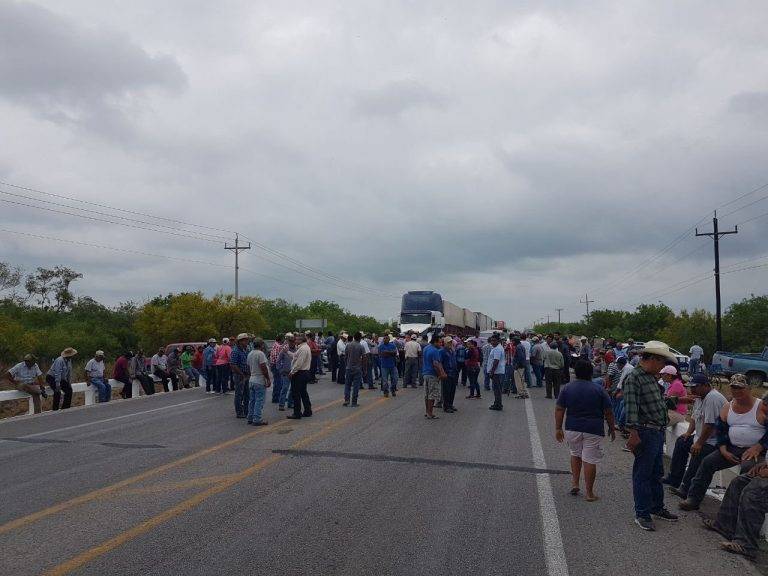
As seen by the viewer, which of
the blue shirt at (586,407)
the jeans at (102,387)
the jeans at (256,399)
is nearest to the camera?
the blue shirt at (586,407)

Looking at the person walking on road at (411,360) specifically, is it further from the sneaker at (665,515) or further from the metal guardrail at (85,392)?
the sneaker at (665,515)

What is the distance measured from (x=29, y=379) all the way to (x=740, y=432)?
16.4 meters

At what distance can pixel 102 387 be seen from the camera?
63.6 feet

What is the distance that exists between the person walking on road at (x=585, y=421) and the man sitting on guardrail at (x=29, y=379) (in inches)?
562

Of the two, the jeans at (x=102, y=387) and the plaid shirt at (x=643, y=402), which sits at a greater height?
the plaid shirt at (x=643, y=402)

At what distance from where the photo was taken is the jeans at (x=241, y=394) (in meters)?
14.5

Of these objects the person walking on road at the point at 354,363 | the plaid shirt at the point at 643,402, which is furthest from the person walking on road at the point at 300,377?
the plaid shirt at the point at 643,402

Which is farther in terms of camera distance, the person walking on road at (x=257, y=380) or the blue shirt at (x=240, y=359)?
the blue shirt at (x=240, y=359)

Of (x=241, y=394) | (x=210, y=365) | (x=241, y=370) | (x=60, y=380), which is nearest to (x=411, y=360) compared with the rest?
(x=210, y=365)

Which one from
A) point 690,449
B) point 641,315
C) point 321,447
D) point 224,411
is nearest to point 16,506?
point 321,447

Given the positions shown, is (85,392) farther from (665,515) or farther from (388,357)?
(665,515)

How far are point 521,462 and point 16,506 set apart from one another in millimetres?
6453

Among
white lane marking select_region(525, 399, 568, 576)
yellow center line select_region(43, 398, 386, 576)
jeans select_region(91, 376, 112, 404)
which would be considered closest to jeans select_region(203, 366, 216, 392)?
jeans select_region(91, 376, 112, 404)

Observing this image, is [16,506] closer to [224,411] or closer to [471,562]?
[471,562]
